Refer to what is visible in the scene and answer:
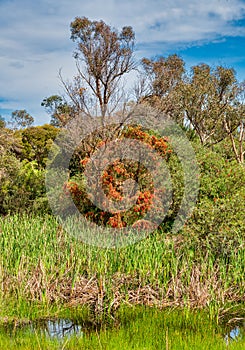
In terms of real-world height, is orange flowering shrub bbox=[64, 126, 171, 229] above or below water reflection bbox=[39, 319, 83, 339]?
above

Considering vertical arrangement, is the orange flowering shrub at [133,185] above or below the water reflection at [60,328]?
above

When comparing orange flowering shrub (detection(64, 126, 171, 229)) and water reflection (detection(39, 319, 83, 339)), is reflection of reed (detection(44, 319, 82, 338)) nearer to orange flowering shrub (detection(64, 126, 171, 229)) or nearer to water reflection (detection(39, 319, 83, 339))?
water reflection (detection(39, 319, 83, 339))

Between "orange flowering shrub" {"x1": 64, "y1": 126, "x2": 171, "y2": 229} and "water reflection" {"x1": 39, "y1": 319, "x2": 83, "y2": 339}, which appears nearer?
"water reflection" {"x1": 39, "y1": 319, "x2": 83, "y2": 339}

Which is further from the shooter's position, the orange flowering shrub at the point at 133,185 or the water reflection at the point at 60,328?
the orange flowering shrub at the point at 133,185

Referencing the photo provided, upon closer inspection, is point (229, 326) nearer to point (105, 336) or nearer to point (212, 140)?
point (105, 336)

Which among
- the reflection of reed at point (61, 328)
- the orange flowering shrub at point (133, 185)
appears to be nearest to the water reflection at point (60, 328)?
the reflection of reed at point (61, 328)

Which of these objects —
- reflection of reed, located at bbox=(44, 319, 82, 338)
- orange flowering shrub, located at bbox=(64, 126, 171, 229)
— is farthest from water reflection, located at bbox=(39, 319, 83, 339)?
orange flowering shrub, located at bbox=(64, 126, 171, 229)

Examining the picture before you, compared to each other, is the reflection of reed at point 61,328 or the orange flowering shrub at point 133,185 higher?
the orange flowering shrub at point 133,185

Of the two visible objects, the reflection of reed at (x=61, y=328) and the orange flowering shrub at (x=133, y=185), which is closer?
the reflection of reed at (x=61, y=328)

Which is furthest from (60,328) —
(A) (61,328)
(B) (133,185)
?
(B) (133,185)

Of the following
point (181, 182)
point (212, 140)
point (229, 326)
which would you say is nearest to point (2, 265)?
point (229, 326)

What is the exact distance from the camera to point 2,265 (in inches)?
221

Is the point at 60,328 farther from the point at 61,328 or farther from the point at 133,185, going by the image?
the point at 133,185

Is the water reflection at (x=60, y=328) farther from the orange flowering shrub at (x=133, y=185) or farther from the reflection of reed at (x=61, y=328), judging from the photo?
the orange flowering shrub at (x=133, y=185)
